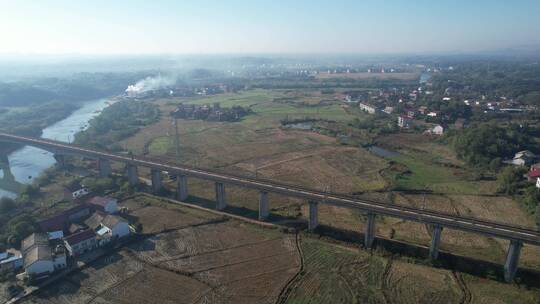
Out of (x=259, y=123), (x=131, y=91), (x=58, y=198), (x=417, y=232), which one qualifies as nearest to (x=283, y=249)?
(x=417, y=232)

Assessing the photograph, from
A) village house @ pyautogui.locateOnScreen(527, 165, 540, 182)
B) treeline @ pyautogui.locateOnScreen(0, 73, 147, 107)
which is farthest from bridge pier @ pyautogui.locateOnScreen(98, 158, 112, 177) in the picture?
treeline @ pyautogui.locateOnScreen(0, 73, 147, 107)

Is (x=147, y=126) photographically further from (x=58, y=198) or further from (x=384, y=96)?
(x=384, y=96)

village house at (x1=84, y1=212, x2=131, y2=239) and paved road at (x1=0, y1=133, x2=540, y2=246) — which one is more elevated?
paved road at (x1=0, y1=133, x2=540, y2=246)

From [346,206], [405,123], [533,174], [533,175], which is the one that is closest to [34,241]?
[346,206]

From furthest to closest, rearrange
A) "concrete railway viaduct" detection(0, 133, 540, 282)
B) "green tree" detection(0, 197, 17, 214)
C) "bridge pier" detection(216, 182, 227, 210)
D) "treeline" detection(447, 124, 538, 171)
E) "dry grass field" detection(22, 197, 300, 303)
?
"treeline" detection(447, 124, 538, 171) < "green tree" detection(0, 197, 17, 214) < "bridge pier" detection(216, 182, 227, 210) < "concrete railway viaduct" detection(0, 133, 540, 282) < "dry grass field" detection(22, 197, 300, 303)

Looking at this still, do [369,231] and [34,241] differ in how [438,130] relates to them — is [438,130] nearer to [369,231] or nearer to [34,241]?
[369,231]

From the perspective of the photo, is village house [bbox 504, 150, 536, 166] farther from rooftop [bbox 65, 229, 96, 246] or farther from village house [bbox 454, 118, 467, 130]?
rooftop [bbox 65, 229, 96, 246]
